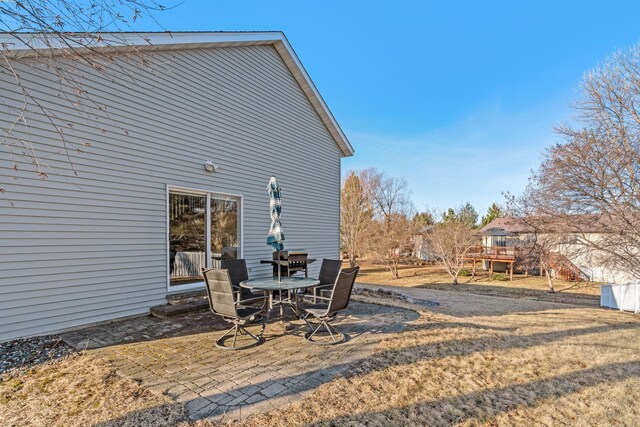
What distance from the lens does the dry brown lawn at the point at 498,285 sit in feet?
47.0

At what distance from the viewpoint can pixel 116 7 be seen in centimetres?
265

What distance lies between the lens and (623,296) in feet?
32.4

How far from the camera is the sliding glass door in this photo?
6.01 m

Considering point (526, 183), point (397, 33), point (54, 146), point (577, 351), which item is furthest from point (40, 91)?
point (526, 183)

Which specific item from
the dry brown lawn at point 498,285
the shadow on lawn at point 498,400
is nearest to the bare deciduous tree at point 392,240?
the dry brown lawn at point 498,285

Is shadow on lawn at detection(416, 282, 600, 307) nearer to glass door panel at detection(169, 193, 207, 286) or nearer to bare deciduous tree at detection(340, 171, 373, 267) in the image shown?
bare deciduous tree at detection(340, 171, 373, 267)

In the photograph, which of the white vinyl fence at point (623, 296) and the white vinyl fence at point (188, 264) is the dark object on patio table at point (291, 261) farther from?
the white vinyl fence at point (623, 296)

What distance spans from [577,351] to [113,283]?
7606mm

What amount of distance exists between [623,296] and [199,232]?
13.4m

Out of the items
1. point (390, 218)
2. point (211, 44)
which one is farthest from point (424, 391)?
point (390, 218)

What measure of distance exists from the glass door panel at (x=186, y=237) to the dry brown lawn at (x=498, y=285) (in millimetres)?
13692

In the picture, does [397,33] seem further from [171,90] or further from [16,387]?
[16,387]

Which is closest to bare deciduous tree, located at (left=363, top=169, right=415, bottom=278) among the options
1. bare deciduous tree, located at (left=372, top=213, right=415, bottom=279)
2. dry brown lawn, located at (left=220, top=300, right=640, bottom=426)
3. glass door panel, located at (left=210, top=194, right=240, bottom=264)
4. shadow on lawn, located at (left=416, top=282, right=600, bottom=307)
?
bare deciduous tree, located at (left=372, top=213, right=415, bottom=279)

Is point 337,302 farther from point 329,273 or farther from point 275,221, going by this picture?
point 275,221
